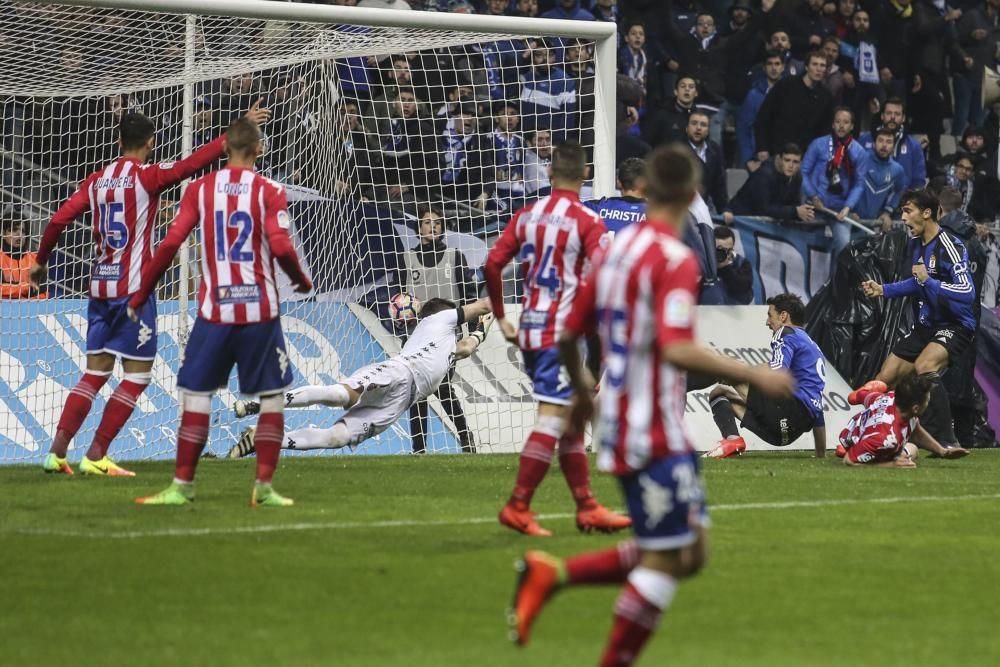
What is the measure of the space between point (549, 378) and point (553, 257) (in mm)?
652

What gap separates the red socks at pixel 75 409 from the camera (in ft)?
36.7

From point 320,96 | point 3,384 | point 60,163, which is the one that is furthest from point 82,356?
point 320,96

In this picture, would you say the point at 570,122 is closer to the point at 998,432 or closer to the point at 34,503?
the point at 998,432

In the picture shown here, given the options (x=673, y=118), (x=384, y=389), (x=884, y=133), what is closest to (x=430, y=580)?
(x=384, y=389)

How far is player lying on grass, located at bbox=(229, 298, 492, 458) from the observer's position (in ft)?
42.6

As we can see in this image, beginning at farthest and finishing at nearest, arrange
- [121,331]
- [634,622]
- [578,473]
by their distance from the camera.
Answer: [121,331] < [578,473] < [634,622]

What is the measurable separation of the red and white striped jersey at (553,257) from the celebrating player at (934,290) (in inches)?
247

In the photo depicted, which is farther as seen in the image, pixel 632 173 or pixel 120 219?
pixel 120 219

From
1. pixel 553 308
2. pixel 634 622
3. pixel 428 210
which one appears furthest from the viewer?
pixel 428 210

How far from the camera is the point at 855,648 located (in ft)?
18.8

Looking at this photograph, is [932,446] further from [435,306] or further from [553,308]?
[553,308]

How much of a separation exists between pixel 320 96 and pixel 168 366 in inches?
113

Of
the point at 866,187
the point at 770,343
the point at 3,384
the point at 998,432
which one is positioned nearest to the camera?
the point at 3,384

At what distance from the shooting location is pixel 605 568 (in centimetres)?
517
